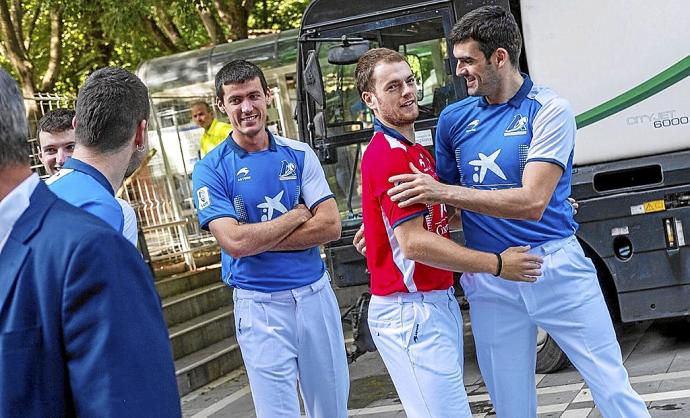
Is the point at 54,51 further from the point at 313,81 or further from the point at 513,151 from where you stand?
the point at 513,151

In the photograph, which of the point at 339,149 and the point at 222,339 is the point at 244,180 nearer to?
the point at 339,149

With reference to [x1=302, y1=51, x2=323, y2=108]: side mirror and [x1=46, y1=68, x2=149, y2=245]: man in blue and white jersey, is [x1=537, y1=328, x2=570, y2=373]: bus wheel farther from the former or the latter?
[x1=46, y1=68, x2=149, y2=245]: man in blue and white jersey

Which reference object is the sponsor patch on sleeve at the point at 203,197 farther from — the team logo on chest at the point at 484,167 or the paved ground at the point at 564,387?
the paved ground at the point at 564,387

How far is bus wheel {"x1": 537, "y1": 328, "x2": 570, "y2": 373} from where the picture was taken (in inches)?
337

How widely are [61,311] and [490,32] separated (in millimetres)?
2851

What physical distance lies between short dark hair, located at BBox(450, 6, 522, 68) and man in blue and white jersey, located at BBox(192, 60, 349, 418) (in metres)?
1.02

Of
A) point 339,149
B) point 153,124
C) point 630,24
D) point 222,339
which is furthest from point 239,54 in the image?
point 630,24

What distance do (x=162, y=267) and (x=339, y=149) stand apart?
633 cm

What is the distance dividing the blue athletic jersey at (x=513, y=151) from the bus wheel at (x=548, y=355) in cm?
406

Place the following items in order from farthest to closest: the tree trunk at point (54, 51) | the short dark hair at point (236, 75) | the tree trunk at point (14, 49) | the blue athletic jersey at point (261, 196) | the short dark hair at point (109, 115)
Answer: the tree trunk at point (54, 51)
the tree trunk at point (14, 49)
the short dark hair at point (236, 75)
the blue athletic jersey at point (261, 196)
the short dark hair at point (109, 115)

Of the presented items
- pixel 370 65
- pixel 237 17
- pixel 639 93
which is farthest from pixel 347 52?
pixel 237 17

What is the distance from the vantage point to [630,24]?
7.91 meters

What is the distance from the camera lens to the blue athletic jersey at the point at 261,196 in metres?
5.02

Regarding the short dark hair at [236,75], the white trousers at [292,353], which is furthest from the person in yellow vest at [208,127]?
the white trousers at [292,353]
